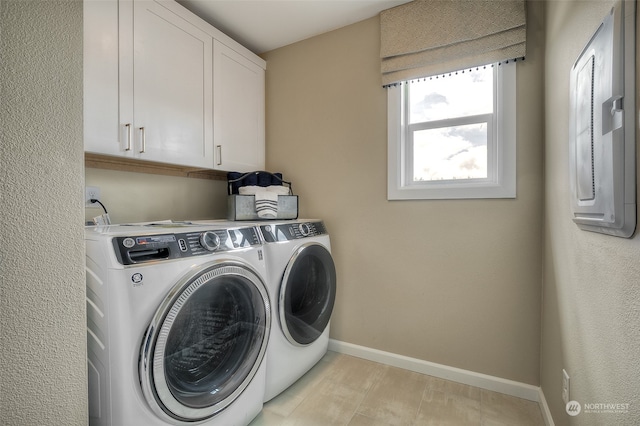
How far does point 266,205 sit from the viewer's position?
195 cm

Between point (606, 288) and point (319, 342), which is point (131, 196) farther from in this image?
point (606, 288)

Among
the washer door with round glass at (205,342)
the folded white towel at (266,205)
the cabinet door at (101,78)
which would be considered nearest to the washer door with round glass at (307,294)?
the washer door with round glass at (205,342)

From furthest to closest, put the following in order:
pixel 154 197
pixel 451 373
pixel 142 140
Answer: pixel 154 197, pixel 451 373, pixel 142 140

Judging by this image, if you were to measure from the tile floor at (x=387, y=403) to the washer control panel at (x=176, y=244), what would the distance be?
93cm

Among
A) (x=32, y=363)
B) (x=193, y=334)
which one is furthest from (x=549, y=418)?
(x=32, y=363)

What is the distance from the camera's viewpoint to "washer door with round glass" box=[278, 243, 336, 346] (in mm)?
1650

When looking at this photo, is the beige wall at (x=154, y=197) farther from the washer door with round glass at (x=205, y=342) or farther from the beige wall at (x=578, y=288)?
the beige wall at (x=578, y=288)

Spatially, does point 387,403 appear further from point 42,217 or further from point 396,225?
point 42,217

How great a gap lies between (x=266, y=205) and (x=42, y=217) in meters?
1.24

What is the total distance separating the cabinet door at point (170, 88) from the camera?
5.26 ft

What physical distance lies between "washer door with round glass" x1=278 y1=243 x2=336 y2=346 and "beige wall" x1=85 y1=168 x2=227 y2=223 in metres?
1.00

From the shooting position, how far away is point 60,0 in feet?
2.66

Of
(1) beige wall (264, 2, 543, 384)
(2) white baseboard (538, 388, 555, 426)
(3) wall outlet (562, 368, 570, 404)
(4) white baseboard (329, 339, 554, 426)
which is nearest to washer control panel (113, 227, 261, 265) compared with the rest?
(1) beige wall (264, 2, 543, 384)

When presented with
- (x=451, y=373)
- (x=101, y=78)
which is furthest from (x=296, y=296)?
(x=101, y=78)
